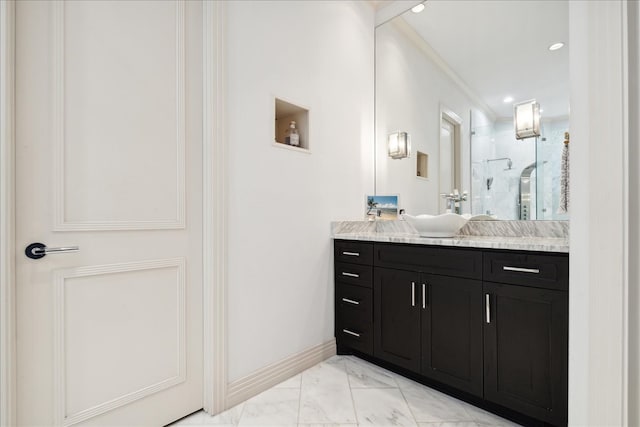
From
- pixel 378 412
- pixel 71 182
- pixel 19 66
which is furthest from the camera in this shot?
pixel 378 412

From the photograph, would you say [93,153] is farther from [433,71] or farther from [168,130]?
[433,71]

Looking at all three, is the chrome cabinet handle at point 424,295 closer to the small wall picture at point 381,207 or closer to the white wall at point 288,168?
the white wall at point 288,168

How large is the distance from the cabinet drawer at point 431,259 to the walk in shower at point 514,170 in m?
0.58

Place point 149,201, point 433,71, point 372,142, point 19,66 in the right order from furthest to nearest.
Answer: point 372,142, point 433,71, point 149,201, point 19,66

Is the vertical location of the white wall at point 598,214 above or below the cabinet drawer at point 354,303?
above

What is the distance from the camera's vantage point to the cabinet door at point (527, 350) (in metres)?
1.38

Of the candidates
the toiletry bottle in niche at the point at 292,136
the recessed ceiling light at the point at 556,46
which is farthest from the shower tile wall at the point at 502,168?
the toiletry bottle in niche at the point at 292,136

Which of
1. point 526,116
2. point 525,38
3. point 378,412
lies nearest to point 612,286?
point 378,412

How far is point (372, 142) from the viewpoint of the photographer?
2.76m

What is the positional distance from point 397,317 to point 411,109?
5.46 feet

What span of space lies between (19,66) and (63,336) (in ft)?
3.37

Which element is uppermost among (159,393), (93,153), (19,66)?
(19,66)

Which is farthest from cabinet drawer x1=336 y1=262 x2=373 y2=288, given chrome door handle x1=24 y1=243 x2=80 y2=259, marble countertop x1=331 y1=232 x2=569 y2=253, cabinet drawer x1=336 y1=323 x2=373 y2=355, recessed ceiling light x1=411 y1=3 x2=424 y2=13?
recessed ceiling light x1=411 y1=3 x2=424 y2=13
